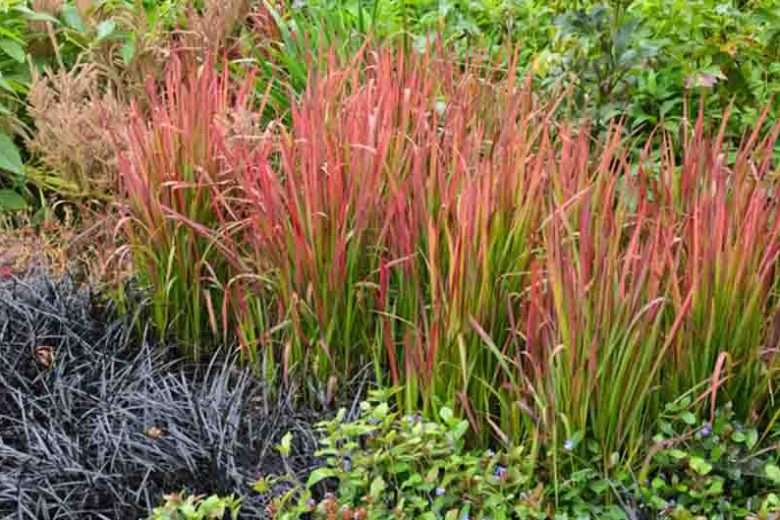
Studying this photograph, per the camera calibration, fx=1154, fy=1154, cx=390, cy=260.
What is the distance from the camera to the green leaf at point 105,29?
478cm

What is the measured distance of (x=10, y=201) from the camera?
14.8ft

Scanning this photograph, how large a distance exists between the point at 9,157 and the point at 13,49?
48cm

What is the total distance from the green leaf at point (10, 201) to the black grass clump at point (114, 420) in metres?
1.00

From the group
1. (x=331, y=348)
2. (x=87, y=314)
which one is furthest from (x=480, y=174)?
(x=87, y=314)

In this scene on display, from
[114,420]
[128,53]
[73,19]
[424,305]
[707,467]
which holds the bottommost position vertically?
[114,420]

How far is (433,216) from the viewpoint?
305 cm

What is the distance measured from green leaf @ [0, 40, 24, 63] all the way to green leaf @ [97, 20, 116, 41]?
36cm

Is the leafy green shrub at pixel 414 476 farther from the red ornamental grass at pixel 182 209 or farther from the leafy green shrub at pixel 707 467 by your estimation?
the red ornamental grass at pixel 182 209

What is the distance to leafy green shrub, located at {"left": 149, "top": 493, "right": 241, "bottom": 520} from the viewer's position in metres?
2.50

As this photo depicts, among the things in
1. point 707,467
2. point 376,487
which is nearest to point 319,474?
point 376,487

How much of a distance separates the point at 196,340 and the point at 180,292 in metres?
0.15

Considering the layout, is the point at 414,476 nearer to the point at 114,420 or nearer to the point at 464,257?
the point at 464,257

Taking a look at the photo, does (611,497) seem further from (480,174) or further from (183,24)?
(183,24)

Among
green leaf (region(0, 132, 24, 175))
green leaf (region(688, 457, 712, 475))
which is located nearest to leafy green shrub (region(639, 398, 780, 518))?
green leaf (region(688, 457, 712, 475))
